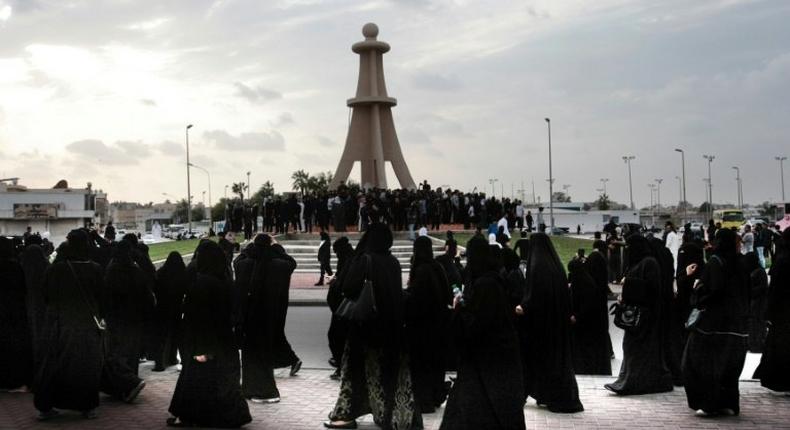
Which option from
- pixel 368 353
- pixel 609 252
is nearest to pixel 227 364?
pixel 368 353

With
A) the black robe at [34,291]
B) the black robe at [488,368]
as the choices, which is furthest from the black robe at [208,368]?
the black robe at [34,291]

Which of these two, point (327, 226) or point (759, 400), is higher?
point (327, 226)

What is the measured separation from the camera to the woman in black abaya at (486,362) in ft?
18.4

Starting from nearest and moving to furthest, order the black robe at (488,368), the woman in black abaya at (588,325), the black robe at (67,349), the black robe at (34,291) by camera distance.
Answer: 1. the black robe at (488,368)
2. the black robe at (67,349)
3. the black robe at (34,291)
4. the woman in black abaya at (588,325)

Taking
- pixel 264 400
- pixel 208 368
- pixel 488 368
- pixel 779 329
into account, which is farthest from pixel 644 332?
pixel 208 368

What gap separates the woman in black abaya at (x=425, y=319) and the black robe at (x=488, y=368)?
105 centimetres

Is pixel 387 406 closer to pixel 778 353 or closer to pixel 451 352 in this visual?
pixel 451 352

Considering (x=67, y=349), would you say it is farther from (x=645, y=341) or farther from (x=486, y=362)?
(x=645, y=341)

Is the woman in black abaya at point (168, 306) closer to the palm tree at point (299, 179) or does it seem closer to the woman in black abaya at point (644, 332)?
the woman in black abaya at point (644, 332)

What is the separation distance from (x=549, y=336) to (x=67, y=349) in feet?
14.8

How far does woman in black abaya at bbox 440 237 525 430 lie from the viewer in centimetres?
562

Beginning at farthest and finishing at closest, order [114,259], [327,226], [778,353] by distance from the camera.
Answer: [327,226]
[114,259]
[778,353]

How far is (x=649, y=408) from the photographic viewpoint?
7387mm

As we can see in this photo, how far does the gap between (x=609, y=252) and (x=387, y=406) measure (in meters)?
15.4
